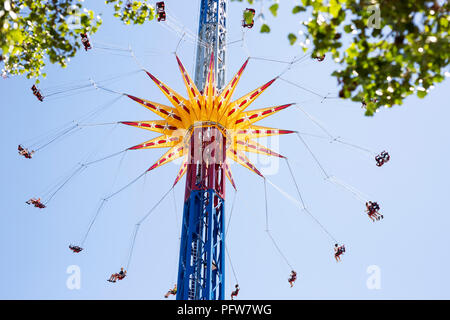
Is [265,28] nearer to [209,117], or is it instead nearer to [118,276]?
[209,117]

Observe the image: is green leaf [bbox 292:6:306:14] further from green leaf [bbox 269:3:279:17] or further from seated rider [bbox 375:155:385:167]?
seated rider [bbox 375:155:385:167]

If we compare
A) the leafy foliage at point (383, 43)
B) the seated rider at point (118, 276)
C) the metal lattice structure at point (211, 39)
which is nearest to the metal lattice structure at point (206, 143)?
the metal lattice structure at point (211, 39)

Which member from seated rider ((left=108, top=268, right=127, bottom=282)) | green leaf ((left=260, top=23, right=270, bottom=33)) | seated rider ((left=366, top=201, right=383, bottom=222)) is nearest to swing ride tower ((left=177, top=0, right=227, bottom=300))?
seated rider ((left=108, top=268, right=127, bottom=282))

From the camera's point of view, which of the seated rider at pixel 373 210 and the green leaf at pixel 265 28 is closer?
the green leaf at pixel 265 28

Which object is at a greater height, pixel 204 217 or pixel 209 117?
pixel 209 117

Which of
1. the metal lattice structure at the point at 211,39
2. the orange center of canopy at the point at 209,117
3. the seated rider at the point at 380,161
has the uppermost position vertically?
the metal lattice structure at the point at 211,39

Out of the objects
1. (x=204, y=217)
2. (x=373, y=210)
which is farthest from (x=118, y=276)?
(x=373, y=210)

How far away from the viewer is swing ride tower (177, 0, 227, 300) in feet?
37.9

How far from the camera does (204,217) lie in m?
12.5

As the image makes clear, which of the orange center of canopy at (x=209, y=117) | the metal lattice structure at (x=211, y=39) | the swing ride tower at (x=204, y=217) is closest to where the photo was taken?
the swing ride tower at (x=204, y=217)

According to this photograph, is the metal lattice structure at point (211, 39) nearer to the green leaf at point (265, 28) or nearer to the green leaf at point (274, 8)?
the green leaf at point (265, 28)

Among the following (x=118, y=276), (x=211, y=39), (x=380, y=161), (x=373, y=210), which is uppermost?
(x=211, y=39)

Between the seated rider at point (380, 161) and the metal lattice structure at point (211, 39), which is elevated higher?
the metal lattice structure at point (211, 39)

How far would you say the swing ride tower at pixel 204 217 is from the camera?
1155cm
